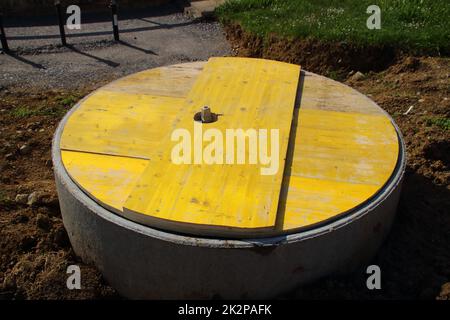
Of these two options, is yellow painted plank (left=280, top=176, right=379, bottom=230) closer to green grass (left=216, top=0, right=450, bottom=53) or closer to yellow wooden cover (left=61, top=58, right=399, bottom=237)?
yellow wooden cover (left=61, top=58, right=399, bottom=237)

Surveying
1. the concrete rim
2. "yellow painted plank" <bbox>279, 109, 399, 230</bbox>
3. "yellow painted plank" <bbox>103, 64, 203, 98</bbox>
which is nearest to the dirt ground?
the concrete rim

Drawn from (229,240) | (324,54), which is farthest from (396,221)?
(324,54)

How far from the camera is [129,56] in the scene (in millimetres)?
10484

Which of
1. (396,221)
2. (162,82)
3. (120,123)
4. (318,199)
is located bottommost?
(396,221)

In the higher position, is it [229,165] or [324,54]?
A: [324,54]

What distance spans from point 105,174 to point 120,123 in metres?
0.97

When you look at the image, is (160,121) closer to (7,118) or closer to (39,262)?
(39,262)

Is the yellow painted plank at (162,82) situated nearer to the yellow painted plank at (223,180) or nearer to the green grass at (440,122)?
the yellow painted plank at (223,180)

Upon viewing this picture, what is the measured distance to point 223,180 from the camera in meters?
4.91

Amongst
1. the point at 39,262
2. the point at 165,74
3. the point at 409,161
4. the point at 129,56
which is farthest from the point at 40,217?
the point at 129,56

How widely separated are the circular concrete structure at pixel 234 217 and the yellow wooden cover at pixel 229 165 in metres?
0.02

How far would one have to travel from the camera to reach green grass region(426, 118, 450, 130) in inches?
283

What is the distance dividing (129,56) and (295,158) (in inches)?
242

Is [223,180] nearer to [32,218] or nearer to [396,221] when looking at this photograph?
[396,221]
